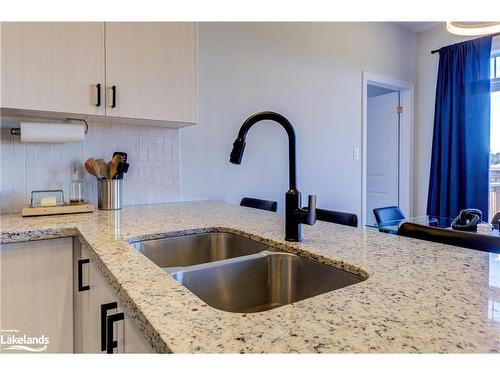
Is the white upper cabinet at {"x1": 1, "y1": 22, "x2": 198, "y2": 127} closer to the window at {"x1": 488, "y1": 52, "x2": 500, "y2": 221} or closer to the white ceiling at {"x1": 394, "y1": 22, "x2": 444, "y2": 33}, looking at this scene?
the white ceiling at {"x1": 394, "y1": 22, "x2": 444, "y2": 33}

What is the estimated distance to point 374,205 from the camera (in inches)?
163

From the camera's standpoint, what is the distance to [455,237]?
1127 mm

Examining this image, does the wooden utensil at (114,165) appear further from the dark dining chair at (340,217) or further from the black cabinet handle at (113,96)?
the dark dining chair at (340,217)

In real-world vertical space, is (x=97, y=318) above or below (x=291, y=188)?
below

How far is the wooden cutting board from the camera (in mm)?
1595

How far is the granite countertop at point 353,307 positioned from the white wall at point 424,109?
3.01 meters

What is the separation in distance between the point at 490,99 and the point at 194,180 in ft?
9.47

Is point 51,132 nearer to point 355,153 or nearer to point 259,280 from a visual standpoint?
point 259,280

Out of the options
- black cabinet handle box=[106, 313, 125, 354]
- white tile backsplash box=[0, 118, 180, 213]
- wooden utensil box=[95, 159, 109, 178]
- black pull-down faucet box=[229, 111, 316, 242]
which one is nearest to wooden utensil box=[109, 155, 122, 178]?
wooden utensil box=[95, 159, 109, 178]

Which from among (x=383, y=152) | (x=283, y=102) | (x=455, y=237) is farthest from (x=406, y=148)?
(x=455, y=237)

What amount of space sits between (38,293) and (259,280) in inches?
34.9

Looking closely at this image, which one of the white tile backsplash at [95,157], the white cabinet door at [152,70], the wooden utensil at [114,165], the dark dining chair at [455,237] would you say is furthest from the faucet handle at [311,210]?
the white tile backsplash at [95,157]

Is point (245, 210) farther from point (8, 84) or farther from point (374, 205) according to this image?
point (374, 205)
